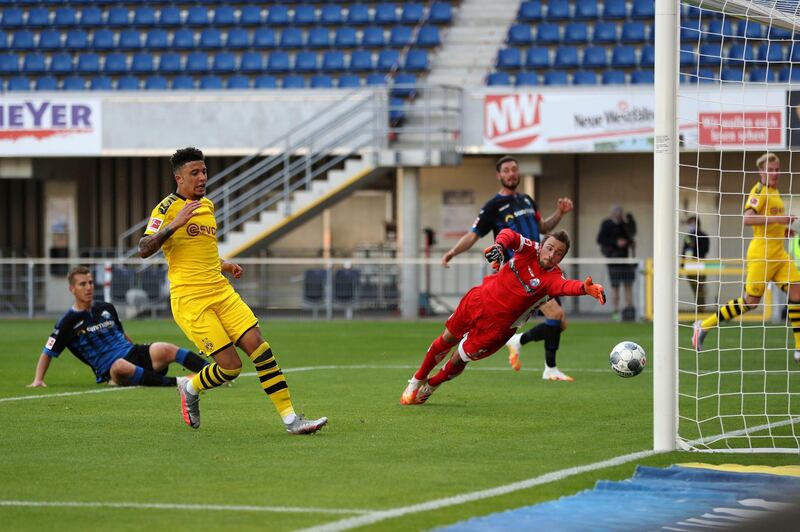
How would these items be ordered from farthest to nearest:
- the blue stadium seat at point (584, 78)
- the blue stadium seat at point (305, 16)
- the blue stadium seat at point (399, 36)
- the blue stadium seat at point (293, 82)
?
1. the blue stadium seat at point (305, 16)
2. the blue stadium seat at point (399, 36)
3. the blue stadium seat at point (293, 82)
4. the blue stadium seat at point (584, 78)

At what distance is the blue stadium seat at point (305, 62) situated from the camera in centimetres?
2683

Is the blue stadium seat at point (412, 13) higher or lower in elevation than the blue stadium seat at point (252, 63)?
higher

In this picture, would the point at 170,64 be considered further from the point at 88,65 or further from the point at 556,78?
the point at 556,78

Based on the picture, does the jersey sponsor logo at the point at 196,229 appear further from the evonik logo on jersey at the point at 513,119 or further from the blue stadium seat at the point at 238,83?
the blue stadium seat at the point at 238,83

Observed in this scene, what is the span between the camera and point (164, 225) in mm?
8000

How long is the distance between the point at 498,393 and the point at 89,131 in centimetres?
1592

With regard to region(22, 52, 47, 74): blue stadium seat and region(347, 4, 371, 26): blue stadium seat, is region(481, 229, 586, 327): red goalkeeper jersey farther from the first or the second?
region(22, 52, 47, 74): blue stadium seat

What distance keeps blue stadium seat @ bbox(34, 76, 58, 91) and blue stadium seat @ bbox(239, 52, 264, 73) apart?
4.02 meters

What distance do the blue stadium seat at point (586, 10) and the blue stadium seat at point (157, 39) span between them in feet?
29.2

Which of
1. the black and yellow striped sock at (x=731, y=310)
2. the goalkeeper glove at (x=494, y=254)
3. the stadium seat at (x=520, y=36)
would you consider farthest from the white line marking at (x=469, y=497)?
the stadium seat at (x=520, y=36)

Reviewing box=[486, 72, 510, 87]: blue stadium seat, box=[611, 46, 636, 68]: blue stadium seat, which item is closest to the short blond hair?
box=[611, 46, 636, 68]: blue stadium seat

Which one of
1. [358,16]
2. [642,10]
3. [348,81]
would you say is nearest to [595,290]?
[348,81]

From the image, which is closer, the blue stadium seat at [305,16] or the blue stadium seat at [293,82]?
the blue stadium seat at [293,82]

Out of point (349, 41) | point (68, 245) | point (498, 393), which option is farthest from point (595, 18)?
point (498, 393)
